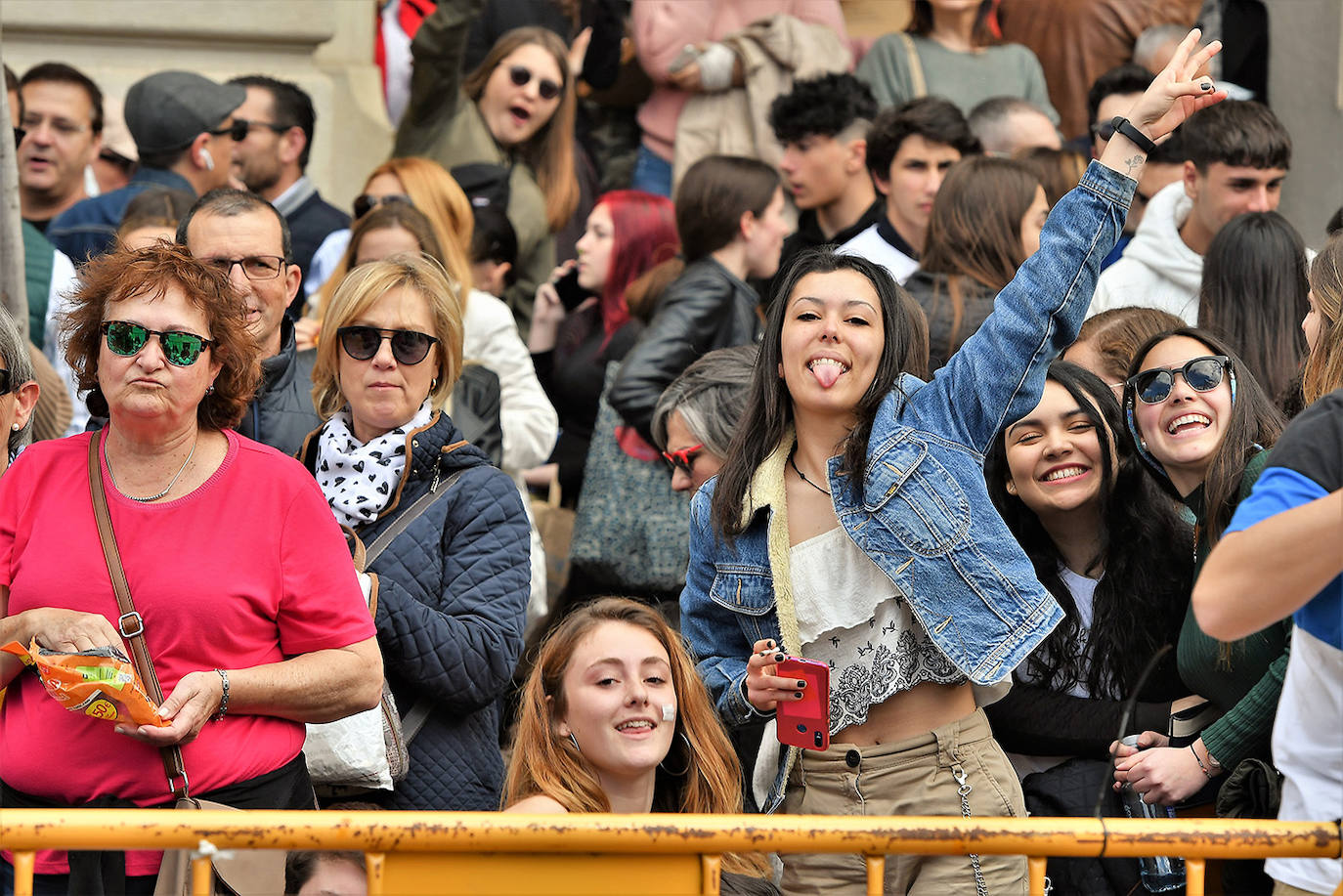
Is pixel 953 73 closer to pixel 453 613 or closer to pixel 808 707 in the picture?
pixel 453 613

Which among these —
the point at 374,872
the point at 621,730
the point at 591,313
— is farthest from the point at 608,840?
the point at 591,313

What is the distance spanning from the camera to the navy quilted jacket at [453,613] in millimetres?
4027

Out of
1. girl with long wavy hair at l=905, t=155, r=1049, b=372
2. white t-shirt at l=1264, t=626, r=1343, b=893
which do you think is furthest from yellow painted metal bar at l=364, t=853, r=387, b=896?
girl with long wavy hair at l=905, t=155, r=1049, b=372

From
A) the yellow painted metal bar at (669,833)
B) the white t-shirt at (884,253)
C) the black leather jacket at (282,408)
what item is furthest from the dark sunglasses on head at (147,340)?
the white t-shirt at (884,253)

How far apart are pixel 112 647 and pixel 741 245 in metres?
3.65

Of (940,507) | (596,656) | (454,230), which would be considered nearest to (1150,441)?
(940,507)

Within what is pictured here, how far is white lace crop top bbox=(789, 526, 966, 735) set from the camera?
3.65 m

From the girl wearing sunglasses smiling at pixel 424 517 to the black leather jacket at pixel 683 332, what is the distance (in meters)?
1.34

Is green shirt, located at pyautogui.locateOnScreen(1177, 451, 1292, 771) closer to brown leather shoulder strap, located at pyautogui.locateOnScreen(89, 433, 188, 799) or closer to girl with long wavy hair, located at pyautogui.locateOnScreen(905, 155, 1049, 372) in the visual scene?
girl with long wavy hair, located at pyautogui.locateOnScreen(905, 155, 1049, 372)

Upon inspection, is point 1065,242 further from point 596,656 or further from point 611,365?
point 611,365

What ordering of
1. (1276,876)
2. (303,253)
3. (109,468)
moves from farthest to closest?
(303,253)
(109,468)
(1276,876)

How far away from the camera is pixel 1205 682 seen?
3.90 m

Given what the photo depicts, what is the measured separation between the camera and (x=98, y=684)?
313cm

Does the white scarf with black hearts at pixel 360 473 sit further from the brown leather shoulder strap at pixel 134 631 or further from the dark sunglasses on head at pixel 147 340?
the brown leather shoulder strap at pixel 134 631
